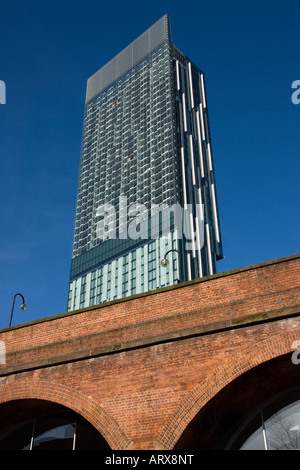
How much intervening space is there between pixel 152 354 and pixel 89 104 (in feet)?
458

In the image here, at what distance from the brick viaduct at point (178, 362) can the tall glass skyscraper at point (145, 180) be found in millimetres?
76844

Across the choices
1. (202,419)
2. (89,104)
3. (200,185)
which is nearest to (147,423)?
(202,419)

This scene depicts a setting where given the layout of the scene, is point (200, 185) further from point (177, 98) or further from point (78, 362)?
point (78, 362)

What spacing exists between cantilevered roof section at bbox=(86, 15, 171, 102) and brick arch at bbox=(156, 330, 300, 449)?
129672 millimetres

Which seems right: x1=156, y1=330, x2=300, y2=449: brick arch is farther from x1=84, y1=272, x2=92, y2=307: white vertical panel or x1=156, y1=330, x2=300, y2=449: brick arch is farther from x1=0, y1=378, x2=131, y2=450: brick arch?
x1=84, y1=272, x2=92, y2=307: white vertical panel

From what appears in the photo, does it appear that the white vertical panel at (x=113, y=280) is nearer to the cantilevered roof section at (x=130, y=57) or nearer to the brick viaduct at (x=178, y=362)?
the cantilevered roof section at (x=130, y=57)

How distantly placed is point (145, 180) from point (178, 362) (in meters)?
103

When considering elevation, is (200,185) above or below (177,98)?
below

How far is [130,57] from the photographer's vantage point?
458ft

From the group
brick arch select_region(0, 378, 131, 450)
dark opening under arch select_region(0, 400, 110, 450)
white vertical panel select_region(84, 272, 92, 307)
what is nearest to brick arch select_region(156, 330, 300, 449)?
brick arch select_region(0, 378, 131, 450)

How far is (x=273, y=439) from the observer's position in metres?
10.9

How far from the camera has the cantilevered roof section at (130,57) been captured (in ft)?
429

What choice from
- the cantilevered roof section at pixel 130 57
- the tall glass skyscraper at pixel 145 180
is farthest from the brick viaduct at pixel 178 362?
the cantilevered roof section at pixel 130 57

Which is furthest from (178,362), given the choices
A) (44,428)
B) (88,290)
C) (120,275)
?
(88,290)
